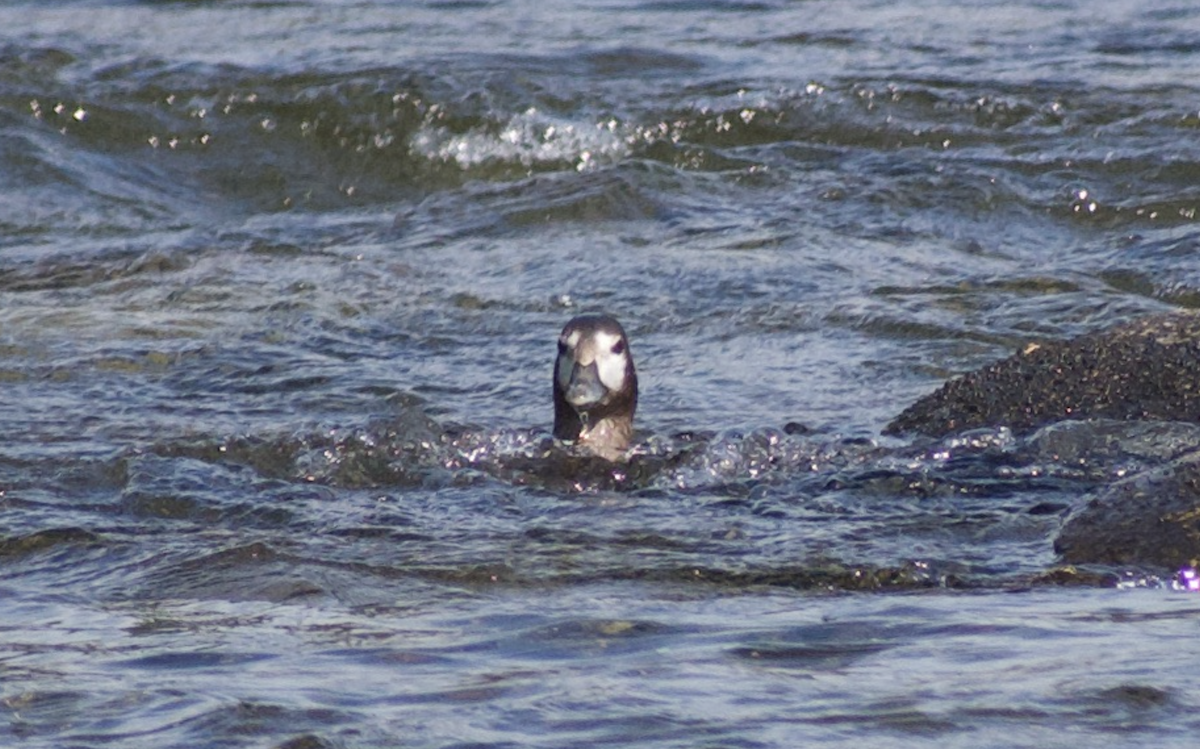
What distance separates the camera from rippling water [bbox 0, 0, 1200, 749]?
14.7ft

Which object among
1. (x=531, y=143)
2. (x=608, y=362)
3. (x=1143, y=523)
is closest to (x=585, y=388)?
(x=608, y=362)

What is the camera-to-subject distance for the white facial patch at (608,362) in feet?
24.5

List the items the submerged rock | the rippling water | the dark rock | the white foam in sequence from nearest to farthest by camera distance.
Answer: the rippling water < the dark rock < the submerged rock < the white foam

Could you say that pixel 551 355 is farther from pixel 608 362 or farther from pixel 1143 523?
pixel 1143 523

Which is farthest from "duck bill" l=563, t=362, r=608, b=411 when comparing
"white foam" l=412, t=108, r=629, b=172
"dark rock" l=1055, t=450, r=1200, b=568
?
"white foam" l=412, t=108, r=629, b=172

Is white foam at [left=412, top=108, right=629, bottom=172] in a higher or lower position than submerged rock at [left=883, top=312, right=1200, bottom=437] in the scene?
higher

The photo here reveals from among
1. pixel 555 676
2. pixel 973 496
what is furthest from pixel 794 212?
pixel 555 676

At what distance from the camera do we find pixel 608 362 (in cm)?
752

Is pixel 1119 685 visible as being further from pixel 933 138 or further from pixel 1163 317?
pixel 933 138

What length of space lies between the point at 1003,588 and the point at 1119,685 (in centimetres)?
99

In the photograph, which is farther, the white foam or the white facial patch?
the white foam

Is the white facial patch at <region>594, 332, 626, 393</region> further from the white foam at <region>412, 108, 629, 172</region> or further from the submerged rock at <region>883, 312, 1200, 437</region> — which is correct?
the white foam at <region>412, 108, 629, 172</region>

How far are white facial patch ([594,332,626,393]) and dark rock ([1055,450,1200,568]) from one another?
2.18 metres

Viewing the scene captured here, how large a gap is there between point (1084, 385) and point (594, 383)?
5.32 feet
